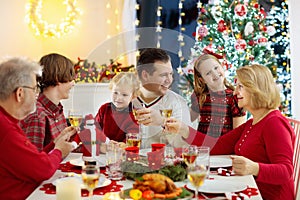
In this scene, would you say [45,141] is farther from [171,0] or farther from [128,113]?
[171,0]

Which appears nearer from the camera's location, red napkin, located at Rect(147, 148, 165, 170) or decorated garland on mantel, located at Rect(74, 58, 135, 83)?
red napkin, located at Rect(147, 148, 165, 170)

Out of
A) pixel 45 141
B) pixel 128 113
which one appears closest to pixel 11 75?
pixel 45 141

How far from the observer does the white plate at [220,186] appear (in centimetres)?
177

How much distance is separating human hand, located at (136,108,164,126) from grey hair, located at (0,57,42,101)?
→ 27.6 inches

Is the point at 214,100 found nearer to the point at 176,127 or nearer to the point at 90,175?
the point at 176,127

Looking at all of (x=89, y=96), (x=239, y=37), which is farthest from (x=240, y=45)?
(x=89, y=96)

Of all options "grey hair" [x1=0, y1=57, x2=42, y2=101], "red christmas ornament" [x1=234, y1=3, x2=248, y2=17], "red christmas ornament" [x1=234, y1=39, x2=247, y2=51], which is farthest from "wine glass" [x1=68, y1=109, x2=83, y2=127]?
"red christmas ornament" [x1=234, y1=3, x2=248, y2=17]

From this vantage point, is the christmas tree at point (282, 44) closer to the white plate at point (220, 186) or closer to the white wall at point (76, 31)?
the white wall at point (76, 31)

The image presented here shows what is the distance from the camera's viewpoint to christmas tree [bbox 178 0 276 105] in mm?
5086

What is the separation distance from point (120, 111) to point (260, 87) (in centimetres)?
98

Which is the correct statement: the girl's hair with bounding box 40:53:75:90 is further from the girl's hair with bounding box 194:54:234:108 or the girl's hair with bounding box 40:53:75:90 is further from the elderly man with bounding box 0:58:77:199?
the girl's hair with bounding box 194:54:234:108

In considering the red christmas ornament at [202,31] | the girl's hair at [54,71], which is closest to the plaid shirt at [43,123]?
the girl's hair at [54,71]

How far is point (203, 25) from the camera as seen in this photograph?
5.27 meters

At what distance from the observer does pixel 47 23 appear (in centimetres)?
586
